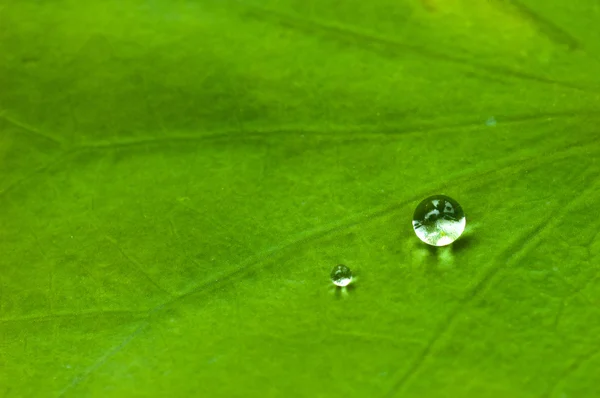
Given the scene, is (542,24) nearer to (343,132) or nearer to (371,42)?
(371,42)

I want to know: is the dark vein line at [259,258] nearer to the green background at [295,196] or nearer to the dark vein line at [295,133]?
the green background at [295,196]

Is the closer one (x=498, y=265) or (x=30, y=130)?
(x=498, y=265)

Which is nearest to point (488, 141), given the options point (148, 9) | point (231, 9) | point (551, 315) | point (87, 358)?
point (551, 315)

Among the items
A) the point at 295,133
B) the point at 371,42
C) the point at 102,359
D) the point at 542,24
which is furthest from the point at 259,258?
the point at 542,24

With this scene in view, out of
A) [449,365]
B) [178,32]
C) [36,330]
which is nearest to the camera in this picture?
[449,365]

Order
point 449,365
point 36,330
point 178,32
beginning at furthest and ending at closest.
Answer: point 178,32, point 36,330, point 449,365

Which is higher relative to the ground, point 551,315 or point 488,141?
point 488,141

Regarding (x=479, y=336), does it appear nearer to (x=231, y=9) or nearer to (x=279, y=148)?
(x=279, y=148)

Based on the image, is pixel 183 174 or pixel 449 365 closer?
pixel 449 365
